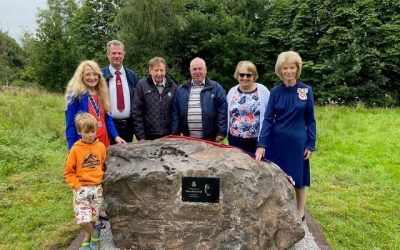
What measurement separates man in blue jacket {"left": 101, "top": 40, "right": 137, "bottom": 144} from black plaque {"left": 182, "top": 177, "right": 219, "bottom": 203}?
4.94 feet

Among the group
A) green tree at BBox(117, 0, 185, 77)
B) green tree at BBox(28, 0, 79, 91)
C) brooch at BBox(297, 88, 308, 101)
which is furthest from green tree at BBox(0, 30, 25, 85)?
brooch at BBox(297, 88, 308, 101)

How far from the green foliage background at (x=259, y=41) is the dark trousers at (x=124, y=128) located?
672 inches

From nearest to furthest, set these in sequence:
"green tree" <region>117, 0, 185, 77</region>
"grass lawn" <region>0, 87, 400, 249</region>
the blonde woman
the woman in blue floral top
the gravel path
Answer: the blonde woman, the gravel path, the woman in blue floral top, "grass lawn" <region>0, 87, 400, 249</region>, "green tree" <region>117, 0, 185, 77</region>

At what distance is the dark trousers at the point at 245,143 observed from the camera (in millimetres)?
5293

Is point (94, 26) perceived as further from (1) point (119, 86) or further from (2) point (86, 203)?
(2) point (86, 203)

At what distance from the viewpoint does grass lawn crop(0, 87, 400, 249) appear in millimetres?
5645

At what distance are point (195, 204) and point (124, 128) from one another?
1.69 metres

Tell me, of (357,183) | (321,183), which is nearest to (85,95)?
(321,183)

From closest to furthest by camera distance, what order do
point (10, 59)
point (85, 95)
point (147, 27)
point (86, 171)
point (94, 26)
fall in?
point (86, 171) < point (85, 95) < point (147, 27) < point (94, 26) < point (10, 59)

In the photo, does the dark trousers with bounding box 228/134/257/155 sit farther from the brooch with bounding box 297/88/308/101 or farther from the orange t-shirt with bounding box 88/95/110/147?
the orange t-shirt with bounding box 88/95/110/147

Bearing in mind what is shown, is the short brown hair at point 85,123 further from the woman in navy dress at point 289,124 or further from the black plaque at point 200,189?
the woman in navy dress at point 289,124

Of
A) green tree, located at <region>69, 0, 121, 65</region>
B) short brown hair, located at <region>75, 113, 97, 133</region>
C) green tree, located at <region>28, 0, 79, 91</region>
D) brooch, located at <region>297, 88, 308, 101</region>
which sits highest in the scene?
green tree, located at <region>69, 0, 121, 65</region>

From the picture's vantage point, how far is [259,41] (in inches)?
1075

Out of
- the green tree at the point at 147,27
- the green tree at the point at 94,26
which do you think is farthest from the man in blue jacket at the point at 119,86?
the green tree at the point at 94,26
